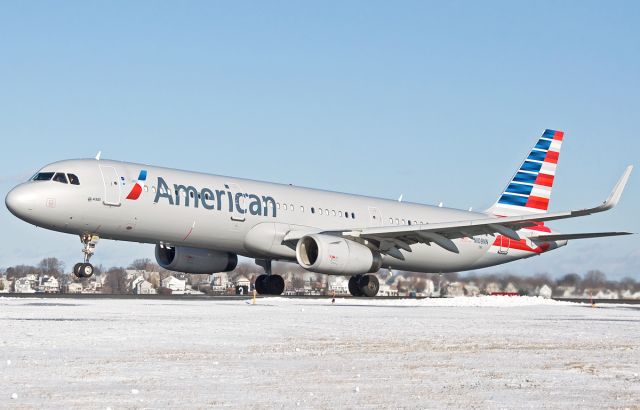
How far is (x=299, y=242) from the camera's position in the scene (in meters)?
36.5

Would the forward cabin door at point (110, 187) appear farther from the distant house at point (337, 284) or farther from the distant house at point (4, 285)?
the distant house at point (4, 285)

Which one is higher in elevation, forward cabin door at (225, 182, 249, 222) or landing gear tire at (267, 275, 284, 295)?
forward cabin door at (225, 182, 249, 222)

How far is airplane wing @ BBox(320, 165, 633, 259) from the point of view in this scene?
116ft

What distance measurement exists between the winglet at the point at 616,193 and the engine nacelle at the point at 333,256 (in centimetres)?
860

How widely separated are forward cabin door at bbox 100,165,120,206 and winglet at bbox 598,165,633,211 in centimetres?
1679

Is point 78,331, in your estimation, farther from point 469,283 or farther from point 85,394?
point 469,283

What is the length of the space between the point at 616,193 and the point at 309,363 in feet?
83.2

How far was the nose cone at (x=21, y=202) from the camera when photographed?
1300 inches

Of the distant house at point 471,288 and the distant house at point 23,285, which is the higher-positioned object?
the distant house at point 23,285

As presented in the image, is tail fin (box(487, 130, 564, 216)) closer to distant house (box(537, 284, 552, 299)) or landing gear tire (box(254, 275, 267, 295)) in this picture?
distant house (box(537, 284, 552, 299))

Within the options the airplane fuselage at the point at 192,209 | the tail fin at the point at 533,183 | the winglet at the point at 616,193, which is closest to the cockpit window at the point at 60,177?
the airplane fuselage at the point at 192,209

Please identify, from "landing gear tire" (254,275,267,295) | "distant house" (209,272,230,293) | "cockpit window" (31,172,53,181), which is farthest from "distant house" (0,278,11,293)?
"cockpit window" (31,172,53,181)

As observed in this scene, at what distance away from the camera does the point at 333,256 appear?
3556 cm

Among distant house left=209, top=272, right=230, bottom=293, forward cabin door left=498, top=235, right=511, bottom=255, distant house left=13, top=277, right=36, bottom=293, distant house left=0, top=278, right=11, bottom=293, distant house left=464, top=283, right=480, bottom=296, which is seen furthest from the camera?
distant house left=13, top=277, right=36, bottom=293
